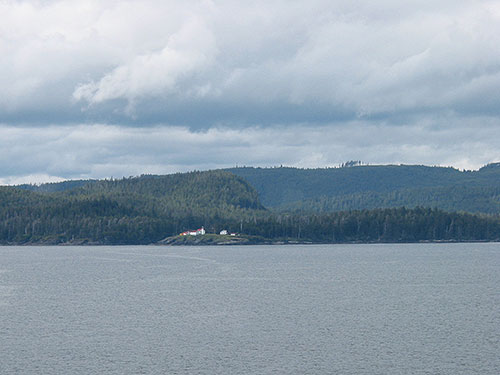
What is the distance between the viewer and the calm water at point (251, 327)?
77188 mm

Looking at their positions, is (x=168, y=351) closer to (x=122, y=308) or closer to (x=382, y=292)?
(x=122, y=308)

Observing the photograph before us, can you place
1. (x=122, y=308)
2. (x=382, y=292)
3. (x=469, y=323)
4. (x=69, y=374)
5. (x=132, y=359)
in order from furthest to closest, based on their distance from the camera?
(x=382, y=292) → (x=122, y=308) → (x=469, y=323) → (x=132, y=359) → (x=69, y=374)

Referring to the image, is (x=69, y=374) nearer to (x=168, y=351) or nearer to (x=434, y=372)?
(x=168, y=351)

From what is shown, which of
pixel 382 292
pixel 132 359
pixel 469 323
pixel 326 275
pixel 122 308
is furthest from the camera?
pixel 326 275

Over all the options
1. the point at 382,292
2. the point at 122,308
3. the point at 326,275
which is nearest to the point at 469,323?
the point at 382,292

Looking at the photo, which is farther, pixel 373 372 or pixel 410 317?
pixel 410 317

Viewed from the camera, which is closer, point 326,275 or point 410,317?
point 410,317

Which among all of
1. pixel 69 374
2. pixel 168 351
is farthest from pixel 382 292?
pixel 69 374

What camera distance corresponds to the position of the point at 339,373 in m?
72.8

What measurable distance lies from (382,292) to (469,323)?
42.7 metres

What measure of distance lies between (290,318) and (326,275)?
8224 centimetres

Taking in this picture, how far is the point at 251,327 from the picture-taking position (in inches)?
3971

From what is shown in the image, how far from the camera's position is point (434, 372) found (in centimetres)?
7288

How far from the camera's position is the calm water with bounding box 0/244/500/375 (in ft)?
253
